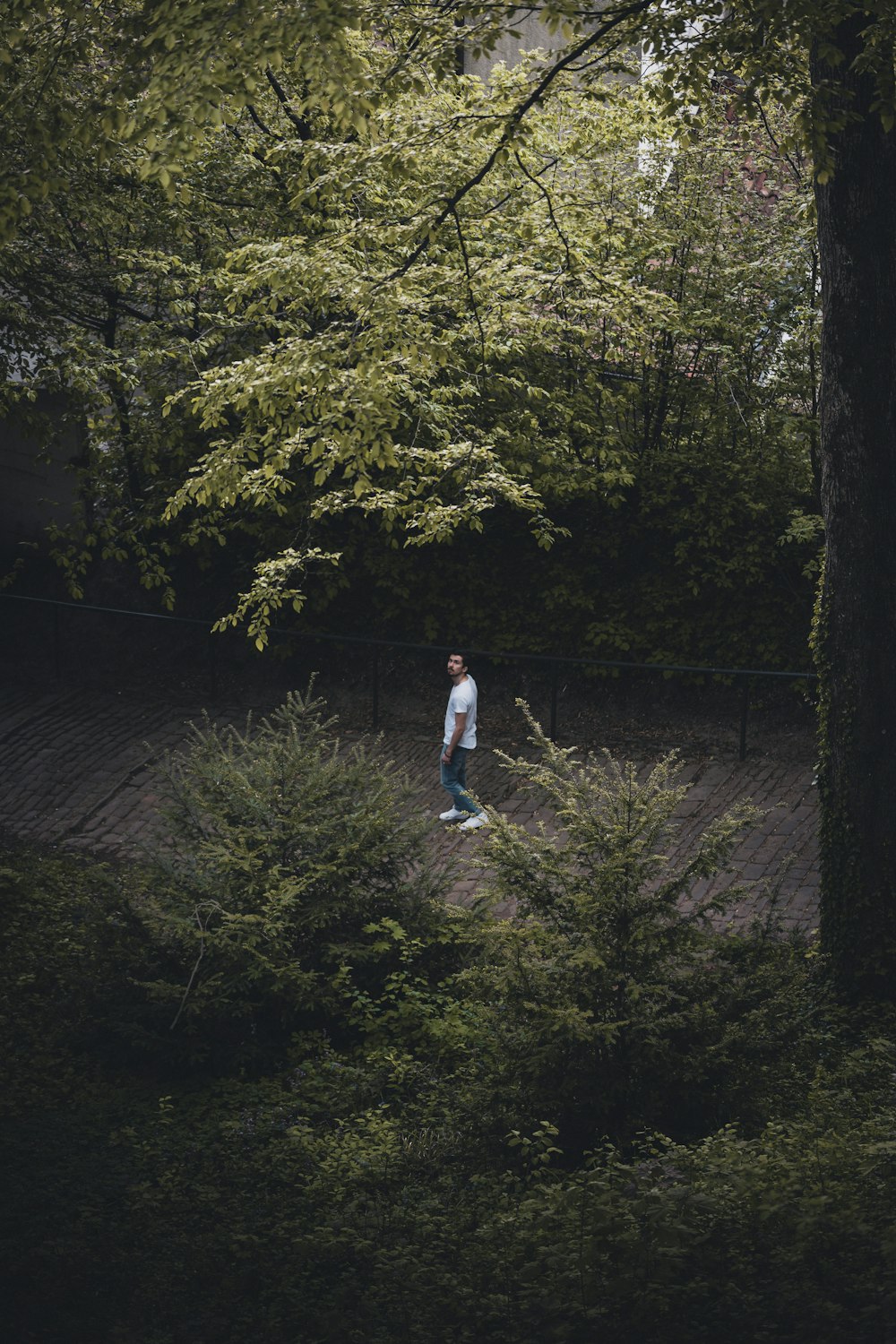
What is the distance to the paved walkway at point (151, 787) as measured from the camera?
1145 cm

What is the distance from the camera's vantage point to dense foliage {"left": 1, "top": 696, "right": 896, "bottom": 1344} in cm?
530

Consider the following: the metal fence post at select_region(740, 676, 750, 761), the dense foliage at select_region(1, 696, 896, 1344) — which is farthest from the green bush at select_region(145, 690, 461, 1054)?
the metal fence post at select_region(740, 676, 750, 761)

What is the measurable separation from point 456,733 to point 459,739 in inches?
4.1

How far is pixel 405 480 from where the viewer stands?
12609mm

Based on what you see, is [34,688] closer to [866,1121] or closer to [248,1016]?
[248,1016]

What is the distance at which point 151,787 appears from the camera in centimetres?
1414

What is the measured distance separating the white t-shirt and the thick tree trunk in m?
4.12

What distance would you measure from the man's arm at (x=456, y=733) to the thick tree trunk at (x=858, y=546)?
4063 mm

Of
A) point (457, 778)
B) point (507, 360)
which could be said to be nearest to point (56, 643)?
point (457, 778)

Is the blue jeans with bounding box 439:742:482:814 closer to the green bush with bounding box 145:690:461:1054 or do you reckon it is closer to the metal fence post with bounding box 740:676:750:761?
the metal fence post with bounding box 740:676:750:761

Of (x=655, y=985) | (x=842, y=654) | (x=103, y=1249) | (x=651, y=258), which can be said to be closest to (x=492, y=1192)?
(x=655, y=985)

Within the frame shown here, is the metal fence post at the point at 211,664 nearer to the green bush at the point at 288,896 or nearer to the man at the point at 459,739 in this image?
the man at the point at 459,739

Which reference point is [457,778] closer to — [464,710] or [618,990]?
[464,710]

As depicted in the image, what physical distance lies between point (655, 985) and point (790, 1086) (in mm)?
1321
